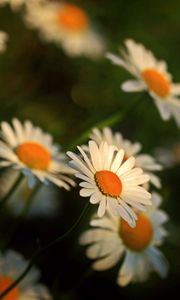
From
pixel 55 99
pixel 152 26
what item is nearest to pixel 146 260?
pixel 55 99

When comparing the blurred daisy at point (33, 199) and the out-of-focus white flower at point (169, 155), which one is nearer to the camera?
the blurred daisy at point (33, 199)

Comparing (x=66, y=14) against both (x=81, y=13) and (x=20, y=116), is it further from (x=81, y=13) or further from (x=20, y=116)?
(x=20, y=116)

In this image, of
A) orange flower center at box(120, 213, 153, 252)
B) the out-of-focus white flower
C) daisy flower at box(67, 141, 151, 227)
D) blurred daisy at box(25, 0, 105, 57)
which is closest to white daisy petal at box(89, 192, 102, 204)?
daisy flower at box(67, 141, 151, 227)

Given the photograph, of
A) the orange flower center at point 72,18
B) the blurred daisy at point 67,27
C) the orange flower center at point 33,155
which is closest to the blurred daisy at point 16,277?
the orange flower center at point 33,155

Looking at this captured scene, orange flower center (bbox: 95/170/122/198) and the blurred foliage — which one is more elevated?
the blurred foliage

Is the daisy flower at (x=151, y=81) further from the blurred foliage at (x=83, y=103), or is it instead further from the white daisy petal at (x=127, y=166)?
the white daisy petal at (x=127, y=166)

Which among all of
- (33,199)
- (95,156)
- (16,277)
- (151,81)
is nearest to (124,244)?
(16,277)

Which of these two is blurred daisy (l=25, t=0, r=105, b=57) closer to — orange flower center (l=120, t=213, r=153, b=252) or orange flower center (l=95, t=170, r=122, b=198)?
orange flower center (l=120, t=213, r=153, b=252)

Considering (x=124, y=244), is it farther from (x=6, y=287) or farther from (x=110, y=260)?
(x=6, y=287)
